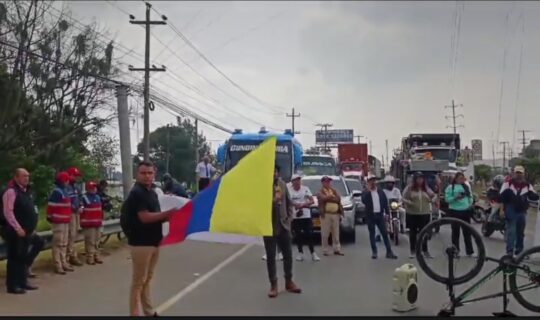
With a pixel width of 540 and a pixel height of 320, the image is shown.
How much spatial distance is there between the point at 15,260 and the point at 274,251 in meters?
3.89

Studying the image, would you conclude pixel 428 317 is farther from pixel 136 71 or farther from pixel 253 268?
pixel 136 71

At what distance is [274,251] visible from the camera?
10438 millimetres

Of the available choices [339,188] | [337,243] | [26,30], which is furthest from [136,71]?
[337,243]

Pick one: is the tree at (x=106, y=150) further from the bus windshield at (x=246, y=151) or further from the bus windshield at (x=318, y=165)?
the bus windshield at (x=246, y=151)

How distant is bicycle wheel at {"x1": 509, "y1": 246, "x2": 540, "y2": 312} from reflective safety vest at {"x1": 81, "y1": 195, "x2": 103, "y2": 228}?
842 cm

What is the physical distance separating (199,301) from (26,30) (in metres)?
30.6

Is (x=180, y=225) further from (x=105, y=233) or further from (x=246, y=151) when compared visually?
(x=246, y=151)

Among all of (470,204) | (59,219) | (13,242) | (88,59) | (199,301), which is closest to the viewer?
(199,301)

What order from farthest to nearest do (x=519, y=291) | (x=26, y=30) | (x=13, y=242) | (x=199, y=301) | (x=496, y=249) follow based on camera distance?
(x=26, y=30) < (x=496, y=249) < (x=13, y=242) < (x=199, y=301) < (x=519, y=291)

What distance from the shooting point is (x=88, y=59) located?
43062mm

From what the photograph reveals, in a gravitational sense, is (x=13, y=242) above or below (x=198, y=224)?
below

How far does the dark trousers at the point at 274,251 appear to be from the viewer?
10.3 metres

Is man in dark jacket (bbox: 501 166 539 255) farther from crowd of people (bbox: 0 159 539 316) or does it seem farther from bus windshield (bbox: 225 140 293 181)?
bus windshield (bbox: 225 140 293 181)

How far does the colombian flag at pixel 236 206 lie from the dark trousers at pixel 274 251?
2706mm
